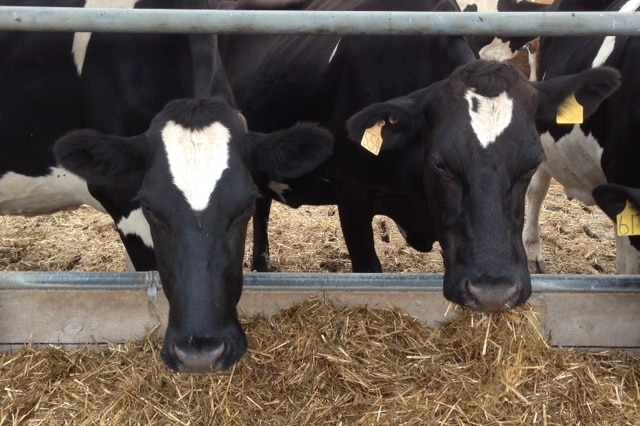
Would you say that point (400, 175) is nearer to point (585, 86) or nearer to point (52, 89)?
point (585, 86)

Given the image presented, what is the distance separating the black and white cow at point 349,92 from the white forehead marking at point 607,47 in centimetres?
111

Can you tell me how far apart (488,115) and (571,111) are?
53 centimetres

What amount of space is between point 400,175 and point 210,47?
1.32 meters

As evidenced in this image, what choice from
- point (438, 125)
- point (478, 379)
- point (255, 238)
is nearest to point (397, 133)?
point (438, 125)

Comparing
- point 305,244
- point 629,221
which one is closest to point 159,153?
point 629,221

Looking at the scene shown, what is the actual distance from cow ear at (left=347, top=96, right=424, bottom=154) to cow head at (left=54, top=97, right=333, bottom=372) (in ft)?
1.19

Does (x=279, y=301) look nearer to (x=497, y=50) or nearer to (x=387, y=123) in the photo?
(x=387, y=123)

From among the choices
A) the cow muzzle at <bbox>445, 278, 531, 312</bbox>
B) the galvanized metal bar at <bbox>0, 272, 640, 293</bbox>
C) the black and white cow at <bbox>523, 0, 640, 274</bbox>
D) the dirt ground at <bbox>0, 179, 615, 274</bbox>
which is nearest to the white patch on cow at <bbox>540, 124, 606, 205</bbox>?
the black and white cow at <bbox>523, 0, 640, 274</bbox>

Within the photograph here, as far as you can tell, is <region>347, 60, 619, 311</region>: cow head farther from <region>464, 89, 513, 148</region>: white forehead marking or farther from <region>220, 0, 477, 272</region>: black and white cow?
<region>220, 0, 477, 272</region>: black and white cow

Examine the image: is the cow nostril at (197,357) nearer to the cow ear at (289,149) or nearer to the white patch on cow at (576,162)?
the cow ear at (289,149)

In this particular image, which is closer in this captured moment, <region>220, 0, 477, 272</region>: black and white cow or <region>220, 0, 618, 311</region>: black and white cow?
<region>220, 0, 618, 311</region>: black and white cow

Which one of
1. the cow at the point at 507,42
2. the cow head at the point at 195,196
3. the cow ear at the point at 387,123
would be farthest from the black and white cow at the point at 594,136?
the cow head at the point at 195,196

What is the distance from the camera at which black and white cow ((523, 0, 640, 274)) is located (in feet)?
13.5

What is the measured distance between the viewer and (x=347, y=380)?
10.4 feet
